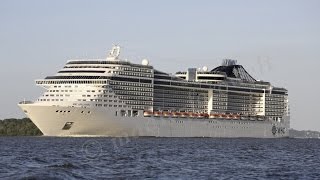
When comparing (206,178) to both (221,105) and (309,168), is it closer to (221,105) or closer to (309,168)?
(309,168)

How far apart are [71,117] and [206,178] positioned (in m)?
82.8

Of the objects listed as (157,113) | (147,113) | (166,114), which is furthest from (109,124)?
(166,114)

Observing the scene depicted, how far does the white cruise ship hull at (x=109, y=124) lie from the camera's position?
13488 cm

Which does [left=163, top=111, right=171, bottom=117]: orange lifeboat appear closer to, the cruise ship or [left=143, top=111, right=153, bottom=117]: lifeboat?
the cruise ship

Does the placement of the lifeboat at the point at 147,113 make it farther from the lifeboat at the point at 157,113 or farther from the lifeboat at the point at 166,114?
the lifeboat at the point at 166,114

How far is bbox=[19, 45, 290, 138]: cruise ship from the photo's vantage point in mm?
136625

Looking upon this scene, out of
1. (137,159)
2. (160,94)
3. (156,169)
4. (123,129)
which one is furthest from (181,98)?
(156,169)

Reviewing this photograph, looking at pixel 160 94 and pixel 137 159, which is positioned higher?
pixel 160 94

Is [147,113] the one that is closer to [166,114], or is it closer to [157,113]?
[157,113]

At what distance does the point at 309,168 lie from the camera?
Answer: 211 feet

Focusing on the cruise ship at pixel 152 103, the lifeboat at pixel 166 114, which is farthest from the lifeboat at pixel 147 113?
the lifeboat at pixel 166 114

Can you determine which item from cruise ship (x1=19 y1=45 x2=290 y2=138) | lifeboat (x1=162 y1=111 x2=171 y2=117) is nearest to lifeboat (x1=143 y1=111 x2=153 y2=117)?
cruise ship (x1=19 y1=45 x2=290 y2=138)

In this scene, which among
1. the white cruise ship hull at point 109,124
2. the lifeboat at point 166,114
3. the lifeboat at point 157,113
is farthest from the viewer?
the lifeboat at point 166,114

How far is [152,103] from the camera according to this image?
502 ft
